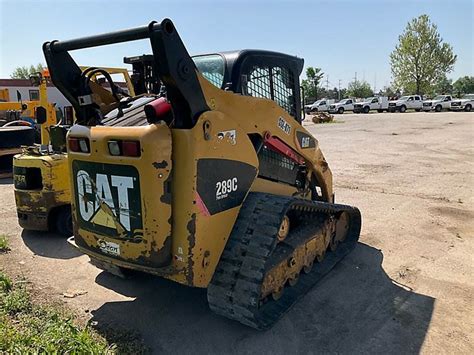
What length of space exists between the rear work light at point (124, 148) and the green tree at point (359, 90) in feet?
260

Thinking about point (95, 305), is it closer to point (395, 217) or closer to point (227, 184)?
point (227, 184)

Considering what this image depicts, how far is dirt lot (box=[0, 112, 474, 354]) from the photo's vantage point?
3.42 m

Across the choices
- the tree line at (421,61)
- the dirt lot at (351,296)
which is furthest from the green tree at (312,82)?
the dirt lot at (351,296)

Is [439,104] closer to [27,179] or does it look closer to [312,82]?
[312,82]

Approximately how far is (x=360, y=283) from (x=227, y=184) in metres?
2.03

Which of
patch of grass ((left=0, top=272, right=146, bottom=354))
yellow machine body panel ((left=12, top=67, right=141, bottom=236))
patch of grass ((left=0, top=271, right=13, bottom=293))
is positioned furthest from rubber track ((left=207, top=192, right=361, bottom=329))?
yellow machine body panel ((left=12, top=67, right=141, bottom=236))

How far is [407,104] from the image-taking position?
43.2m

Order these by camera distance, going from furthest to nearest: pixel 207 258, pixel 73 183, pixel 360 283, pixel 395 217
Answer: pixel 395 217 < pixel 360 283 < pixel 73 183 < pixel 207 258

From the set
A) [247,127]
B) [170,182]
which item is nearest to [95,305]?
[170,182]

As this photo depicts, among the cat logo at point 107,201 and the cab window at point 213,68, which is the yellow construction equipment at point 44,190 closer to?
the cab window at point 213,68

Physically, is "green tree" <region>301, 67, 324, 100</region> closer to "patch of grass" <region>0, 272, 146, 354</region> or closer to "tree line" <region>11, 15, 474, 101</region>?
"tree line" <region>11, 15, 474, 101</region>

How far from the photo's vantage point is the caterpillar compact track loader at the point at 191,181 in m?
3.02

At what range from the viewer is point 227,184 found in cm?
339

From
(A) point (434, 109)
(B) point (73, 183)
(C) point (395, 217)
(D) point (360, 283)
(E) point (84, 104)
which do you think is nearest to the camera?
(B) point (73, 183)
